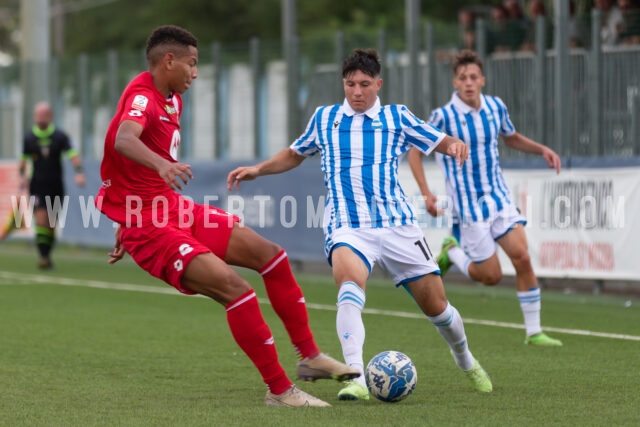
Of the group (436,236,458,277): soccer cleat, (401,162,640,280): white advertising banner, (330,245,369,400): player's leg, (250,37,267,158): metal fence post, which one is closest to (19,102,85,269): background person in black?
(250,37,267,158): metal fence post

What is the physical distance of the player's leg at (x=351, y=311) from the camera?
7426 millimetres

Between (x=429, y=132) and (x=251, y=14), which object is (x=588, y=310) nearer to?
(x=429, y=132)

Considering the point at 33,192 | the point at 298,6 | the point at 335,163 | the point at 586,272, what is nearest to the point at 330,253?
the point at 335,163

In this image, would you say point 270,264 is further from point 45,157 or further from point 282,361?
point 45,157

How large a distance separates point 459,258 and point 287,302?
4.26 m

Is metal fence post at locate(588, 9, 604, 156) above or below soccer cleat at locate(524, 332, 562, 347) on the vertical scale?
above

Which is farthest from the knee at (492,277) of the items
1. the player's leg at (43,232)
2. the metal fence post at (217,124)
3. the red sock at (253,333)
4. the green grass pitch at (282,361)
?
the metal fence post at (217,124)

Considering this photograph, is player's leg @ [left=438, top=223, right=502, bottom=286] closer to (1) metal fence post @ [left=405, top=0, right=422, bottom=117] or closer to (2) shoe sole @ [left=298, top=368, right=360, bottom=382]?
(2) shoe sole @ [left=298, top=368, right=360, bottom=382]

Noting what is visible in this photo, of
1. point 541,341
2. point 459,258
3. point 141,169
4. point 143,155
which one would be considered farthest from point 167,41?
point 459,258

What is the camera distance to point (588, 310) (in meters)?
13.1

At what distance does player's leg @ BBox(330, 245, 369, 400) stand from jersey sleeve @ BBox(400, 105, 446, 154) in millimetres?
806

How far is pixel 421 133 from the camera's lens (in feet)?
25.8

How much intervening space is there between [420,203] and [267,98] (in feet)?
15.5

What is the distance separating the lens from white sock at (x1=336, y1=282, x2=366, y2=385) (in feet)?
24.3
